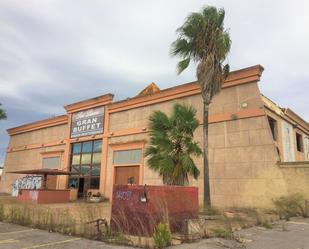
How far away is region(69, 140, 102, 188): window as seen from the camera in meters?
27.6

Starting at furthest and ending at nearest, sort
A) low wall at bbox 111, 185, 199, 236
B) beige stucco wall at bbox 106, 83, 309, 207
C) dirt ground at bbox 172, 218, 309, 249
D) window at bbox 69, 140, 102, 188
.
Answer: window at bbox 69, 140, 102, 188
beige stucco wall at bbox 106, 83, 309, 207
low wall at bbox 111, 185, 199, 236
dirt ground at bbox 172, 218, 309, 249

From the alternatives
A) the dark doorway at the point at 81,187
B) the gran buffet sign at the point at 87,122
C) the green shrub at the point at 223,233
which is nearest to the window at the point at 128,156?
the gran buffet sign at the point at 87,122

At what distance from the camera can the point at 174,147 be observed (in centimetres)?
1577

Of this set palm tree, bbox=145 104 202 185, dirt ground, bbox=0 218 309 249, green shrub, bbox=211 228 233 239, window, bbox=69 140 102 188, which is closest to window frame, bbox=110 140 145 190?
window, bbox=69 140 102 188

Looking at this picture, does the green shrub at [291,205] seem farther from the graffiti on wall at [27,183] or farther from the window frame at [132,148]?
the graffiti on wall at [27,183]

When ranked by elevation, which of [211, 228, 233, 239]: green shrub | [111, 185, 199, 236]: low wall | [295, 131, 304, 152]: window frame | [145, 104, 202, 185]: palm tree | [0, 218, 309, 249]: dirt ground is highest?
[295, 131, 304, 152]: window frame

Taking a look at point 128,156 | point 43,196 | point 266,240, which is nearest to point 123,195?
point 266,240

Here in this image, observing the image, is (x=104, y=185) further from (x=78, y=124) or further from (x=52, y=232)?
(x=52, y=232)

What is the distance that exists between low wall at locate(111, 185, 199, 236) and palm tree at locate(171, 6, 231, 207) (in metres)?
6.56

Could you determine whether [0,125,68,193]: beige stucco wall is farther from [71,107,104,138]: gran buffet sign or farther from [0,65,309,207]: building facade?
[71,107,104,138]: gran buffet sign

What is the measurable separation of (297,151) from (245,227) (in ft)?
51.0

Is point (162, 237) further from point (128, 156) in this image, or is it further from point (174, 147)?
point (128, 156)

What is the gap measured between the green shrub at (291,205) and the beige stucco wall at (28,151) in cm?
2150

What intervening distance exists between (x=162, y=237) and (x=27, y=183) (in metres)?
28.8
